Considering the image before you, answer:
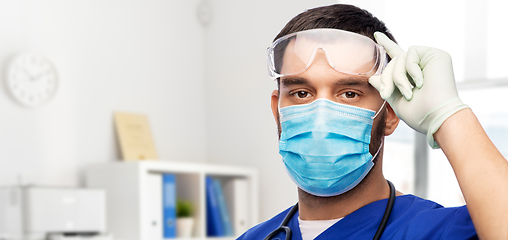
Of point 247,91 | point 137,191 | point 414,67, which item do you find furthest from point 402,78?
point 247,91

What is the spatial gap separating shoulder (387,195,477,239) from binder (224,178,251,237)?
82.8 inches

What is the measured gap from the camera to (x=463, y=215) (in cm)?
95

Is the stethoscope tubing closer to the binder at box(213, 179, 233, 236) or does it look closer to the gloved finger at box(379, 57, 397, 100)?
the gloved finger at box(379, 57, 397, 100)

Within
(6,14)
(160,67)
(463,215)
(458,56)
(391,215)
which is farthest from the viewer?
(160,67)

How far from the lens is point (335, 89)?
114 cm

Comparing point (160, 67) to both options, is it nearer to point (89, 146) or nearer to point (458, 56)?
point (89, 146)

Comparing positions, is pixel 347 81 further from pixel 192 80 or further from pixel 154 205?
pixel 192 80

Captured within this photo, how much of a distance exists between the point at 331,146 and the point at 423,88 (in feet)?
0.78

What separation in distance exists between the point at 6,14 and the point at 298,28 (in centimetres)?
190

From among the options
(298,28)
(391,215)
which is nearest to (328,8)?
(298,28)

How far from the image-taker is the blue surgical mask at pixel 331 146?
1.12m

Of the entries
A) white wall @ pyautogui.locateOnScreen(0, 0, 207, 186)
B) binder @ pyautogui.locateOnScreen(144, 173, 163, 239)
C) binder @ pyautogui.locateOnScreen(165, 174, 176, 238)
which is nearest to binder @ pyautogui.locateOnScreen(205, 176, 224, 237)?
binder @ pyautogui.locateOnScreen(165, 174, 176, 238)

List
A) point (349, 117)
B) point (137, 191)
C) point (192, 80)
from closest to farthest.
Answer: point (349, 117)
point (137, 191)
point (192, 80)

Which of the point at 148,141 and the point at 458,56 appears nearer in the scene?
the point at 458,56
